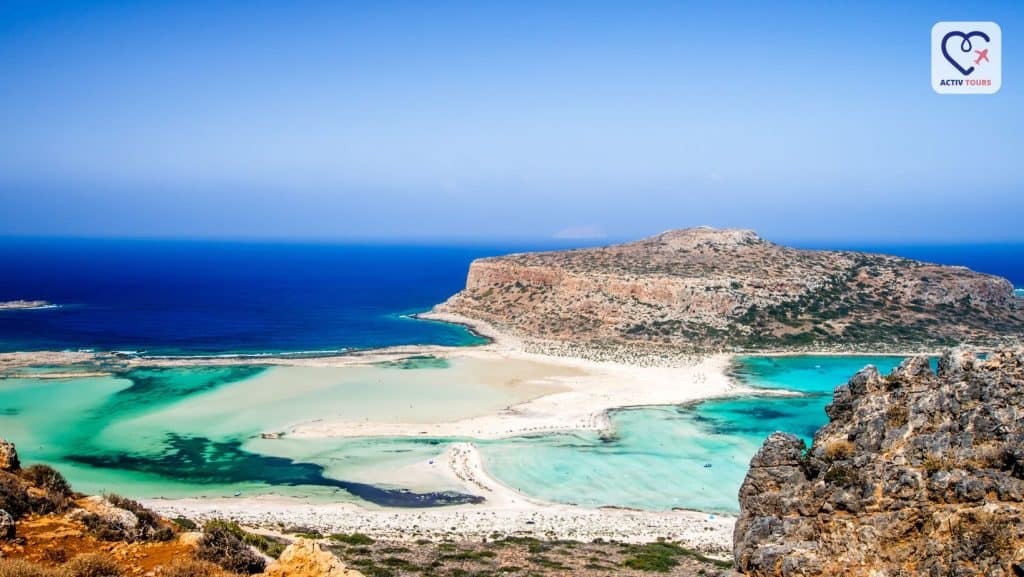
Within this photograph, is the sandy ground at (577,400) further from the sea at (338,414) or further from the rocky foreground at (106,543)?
the rocky foreground at (106,543)

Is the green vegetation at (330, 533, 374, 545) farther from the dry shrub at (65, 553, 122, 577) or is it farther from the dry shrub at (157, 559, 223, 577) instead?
the dry shrub at (65, 553, 122, 577)

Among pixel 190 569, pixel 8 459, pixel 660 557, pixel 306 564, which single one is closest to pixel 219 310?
pixel 660 557

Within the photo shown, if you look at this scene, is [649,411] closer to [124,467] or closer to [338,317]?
[124,467]

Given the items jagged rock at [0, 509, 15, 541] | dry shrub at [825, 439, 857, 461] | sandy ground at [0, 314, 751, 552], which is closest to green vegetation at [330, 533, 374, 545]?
sandy ground at [0, 314, 751, 552]

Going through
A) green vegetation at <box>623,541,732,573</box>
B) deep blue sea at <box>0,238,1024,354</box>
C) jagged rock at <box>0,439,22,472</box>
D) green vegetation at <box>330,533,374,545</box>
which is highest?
jagged rock at <box>0,439,22,472</box>

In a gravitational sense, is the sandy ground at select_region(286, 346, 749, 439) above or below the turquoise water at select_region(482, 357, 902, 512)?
above

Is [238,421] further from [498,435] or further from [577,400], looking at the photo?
[577,400]

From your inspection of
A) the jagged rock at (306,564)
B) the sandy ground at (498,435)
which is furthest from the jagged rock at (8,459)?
the sandy ground at (498,435)
